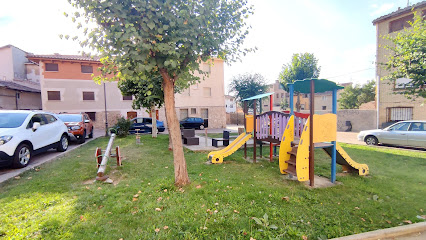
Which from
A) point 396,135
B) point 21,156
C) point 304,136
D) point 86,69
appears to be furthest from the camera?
point 86,69

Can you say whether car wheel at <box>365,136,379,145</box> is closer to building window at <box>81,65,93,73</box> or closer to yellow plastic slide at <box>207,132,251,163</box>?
yellow plastic slide at <box>207,132,251,163</box>

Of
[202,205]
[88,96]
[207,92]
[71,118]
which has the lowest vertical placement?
[202,205]

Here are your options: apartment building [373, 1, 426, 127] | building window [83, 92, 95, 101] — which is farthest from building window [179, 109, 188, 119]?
apartment building [373, 1, 426, 127]

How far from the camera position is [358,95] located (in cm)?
3666

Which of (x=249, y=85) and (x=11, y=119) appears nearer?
(x=11, y=119)

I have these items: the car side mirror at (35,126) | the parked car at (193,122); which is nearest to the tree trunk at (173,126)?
the car side mirror at (35,126)

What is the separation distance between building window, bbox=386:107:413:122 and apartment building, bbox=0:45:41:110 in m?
34.9

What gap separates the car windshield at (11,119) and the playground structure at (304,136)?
5646 millimetres

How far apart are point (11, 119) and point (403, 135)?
14630 mm

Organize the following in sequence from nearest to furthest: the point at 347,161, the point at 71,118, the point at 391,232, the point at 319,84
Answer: the point at 391,232, the point at 319,84, the point at 347,161, the point at 71,118

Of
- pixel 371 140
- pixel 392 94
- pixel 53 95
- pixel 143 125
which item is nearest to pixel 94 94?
pixel 53 95

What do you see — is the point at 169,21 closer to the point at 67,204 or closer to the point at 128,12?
the point at 128,12

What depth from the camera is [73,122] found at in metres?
10.9

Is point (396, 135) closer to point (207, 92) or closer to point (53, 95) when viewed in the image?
point (207, 92)
